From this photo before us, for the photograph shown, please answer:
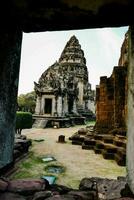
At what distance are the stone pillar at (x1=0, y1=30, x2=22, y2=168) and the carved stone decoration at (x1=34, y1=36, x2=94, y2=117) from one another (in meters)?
20.5

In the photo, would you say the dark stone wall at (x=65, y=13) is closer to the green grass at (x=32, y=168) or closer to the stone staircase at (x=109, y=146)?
the green grass at (x=32, y=168)

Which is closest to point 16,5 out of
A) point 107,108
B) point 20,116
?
point 107,108

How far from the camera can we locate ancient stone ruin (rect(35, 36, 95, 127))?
23.5 m

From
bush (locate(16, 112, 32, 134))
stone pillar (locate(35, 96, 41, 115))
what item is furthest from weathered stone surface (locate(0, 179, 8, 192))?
stone pillar (locate(35, 96, 41, 115))

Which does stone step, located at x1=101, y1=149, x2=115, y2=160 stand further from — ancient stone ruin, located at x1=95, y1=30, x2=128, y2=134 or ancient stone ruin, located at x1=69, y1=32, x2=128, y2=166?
ancient stone ruin, located at x1=95, y1=30, x2=128, y2=134

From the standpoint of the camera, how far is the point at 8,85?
2414 millimetres

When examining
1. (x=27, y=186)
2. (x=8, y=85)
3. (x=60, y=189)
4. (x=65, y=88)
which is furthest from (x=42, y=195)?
(x=65, y=88)

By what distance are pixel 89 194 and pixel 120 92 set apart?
7.66 metres

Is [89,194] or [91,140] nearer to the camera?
[89,194]

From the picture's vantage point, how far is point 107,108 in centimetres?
1109

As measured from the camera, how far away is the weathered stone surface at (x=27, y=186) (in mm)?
2671

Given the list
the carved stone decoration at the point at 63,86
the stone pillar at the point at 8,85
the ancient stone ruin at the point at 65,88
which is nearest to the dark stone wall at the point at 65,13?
the stone pillar at the point at 8,85

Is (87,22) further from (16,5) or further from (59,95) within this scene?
(59,95)

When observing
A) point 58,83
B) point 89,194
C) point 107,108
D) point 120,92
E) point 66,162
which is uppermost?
point 58,83
